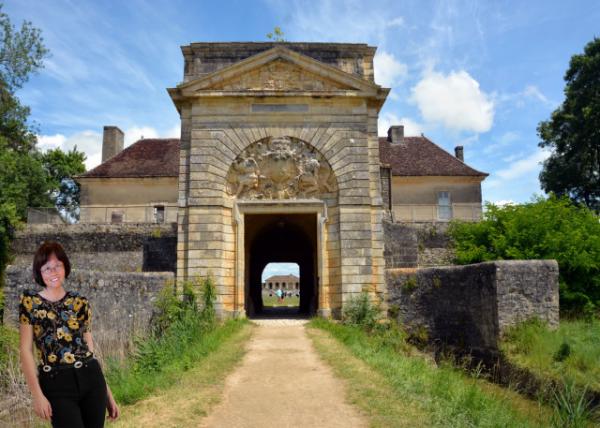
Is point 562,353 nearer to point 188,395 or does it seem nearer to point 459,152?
point 188,395

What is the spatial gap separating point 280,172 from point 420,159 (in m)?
13.6

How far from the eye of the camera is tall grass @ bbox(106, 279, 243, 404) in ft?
21.3

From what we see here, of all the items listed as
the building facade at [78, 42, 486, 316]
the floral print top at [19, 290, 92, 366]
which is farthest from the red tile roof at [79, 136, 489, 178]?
the floral print top at [19, 290, 92, 366]

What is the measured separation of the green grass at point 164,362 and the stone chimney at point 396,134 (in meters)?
17.4

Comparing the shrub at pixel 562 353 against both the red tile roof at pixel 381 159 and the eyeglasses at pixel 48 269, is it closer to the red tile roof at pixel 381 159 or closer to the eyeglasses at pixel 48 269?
the eyeglasses at pixel 48 269

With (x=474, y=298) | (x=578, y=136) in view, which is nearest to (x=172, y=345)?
(x=474, y=298)

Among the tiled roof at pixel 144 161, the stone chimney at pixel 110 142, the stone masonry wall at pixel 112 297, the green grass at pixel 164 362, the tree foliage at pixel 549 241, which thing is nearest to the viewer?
the green grass at pixel 164 362

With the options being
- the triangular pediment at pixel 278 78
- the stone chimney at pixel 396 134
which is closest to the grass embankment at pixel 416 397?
the triangular pediment at pixel 278 78

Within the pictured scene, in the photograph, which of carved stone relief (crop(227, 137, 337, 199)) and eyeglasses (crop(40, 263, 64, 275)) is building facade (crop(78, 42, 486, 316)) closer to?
carved stone relief (crop(227, 137, 337, 199))

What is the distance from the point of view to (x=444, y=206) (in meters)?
23.4

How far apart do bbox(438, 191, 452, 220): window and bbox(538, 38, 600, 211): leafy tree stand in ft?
16.0

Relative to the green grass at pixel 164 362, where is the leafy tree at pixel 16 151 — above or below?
above

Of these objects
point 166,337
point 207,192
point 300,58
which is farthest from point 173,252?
point 300,58

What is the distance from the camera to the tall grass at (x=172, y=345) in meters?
6.49
